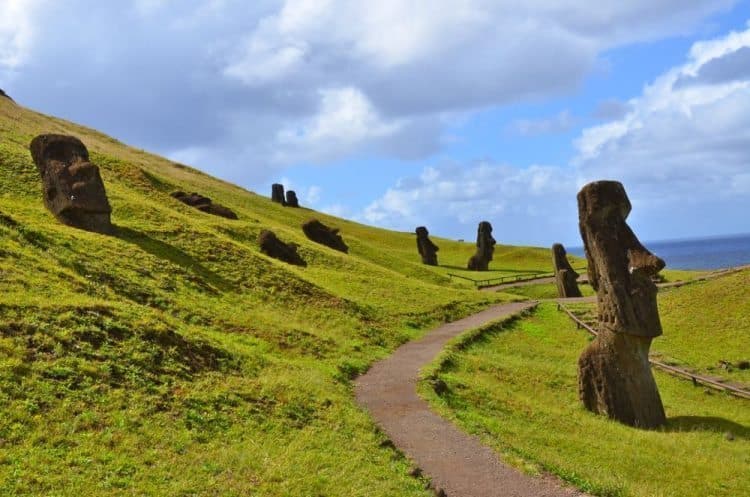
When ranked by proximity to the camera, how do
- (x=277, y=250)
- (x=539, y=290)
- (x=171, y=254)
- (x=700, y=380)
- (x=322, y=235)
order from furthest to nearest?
(x=322, y=235) < (x=539, y=290) < (x=277, y=250) < (x=171, y=254) < (x=700, y=380)

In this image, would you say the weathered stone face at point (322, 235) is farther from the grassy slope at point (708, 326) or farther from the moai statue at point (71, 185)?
the moai statue at point (71, 185)

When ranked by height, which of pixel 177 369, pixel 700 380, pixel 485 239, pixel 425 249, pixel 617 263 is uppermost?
pixel 485 239

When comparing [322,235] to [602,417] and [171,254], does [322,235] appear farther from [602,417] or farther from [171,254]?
[602,417]

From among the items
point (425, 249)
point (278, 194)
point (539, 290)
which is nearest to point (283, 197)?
point (278, 194)

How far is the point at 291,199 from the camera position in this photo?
103625 millimetres

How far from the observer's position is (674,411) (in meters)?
22.6

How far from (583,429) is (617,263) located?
223 inches

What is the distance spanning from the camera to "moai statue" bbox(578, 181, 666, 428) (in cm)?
2028

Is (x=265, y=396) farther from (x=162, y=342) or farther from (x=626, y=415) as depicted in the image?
(x=626, y=415)

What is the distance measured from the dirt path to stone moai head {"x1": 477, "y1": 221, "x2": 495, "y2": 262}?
48958 mm

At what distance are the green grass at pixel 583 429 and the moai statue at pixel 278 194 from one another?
7710 cm

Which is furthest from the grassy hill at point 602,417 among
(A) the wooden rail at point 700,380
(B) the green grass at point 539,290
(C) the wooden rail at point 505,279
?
(C) the wooden rail at point 505,279

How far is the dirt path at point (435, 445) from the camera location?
12.0 metres

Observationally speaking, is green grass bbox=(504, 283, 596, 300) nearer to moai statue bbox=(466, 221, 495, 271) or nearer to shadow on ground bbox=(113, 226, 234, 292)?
moai statue bbox=(466, 221, 495, 271)
